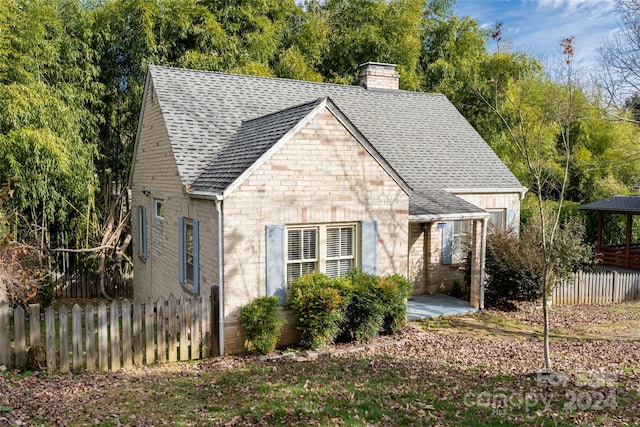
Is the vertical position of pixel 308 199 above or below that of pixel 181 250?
above

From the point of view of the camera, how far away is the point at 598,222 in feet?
76.2

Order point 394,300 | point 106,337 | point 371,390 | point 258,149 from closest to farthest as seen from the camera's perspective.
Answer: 1. point 371,390
2. point 106,337
3. point 258,149
4. point 394,300

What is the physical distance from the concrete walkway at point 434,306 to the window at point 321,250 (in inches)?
109

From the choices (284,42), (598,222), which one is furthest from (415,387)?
(284,42)

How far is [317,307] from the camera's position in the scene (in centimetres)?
1011

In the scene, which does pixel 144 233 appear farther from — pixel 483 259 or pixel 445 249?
pixel 483 259

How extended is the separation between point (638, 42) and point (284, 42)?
16.4 metres

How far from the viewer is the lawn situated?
687 cm

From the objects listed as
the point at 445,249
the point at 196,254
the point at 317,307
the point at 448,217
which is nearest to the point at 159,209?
the point at 196,254

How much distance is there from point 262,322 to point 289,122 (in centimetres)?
417

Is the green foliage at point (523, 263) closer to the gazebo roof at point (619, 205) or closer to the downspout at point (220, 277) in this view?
the downspout at point (220, 277)

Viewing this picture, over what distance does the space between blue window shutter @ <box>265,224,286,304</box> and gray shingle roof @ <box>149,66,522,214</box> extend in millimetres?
1417

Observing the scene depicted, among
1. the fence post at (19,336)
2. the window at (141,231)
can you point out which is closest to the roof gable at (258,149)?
the fence post at (19,336)

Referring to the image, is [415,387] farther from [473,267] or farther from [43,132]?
[43,132]
